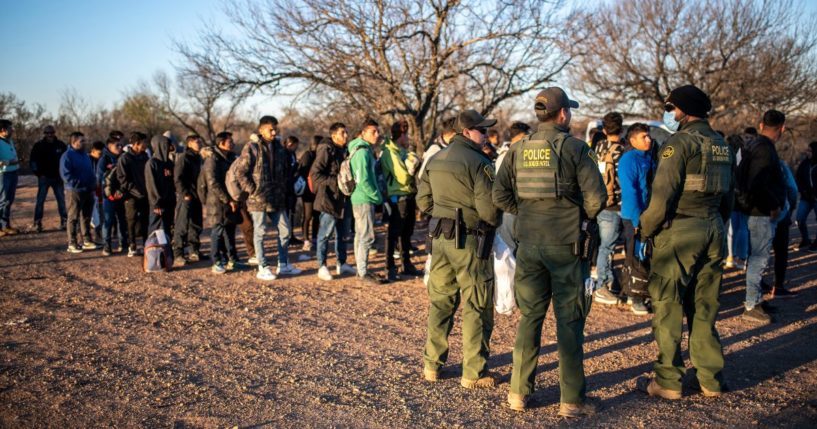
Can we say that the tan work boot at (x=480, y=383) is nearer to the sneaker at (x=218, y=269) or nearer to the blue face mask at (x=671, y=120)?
the blue face mask at (x=671, y=120)

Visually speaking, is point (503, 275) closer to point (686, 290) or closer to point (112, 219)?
point (686, 290)

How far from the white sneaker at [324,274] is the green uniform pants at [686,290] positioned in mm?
5022

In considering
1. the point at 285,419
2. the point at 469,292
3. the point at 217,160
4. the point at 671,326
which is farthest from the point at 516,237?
the point at 217,160

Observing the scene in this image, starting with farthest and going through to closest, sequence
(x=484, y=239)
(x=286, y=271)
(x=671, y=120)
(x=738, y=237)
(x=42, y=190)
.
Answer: (x=42, y=190) → (x=286, y=271) → (x=738, y=237) → (x=671, y=120) → (x=484, y=239)

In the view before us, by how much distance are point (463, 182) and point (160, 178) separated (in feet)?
21.2

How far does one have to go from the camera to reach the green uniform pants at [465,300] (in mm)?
4902

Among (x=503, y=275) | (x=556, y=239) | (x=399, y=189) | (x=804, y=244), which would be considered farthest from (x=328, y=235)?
(x=804, y=244)

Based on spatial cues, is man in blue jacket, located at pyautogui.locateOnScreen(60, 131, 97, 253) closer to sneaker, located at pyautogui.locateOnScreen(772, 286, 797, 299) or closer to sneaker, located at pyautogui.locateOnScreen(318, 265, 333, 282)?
sneaker, located at pyautogui.locateOnScreen(318, 265, 333, 282)

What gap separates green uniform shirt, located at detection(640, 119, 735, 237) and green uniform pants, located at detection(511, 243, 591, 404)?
755 millimetres

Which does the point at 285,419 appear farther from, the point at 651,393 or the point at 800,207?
the point at 800,207

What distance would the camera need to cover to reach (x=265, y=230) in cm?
884

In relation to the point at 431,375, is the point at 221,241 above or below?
above

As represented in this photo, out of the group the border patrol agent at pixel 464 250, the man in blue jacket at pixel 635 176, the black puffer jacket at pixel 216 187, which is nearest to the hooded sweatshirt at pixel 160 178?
the black puffer jacket at pixel 216 187

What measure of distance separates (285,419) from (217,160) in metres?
5.51
